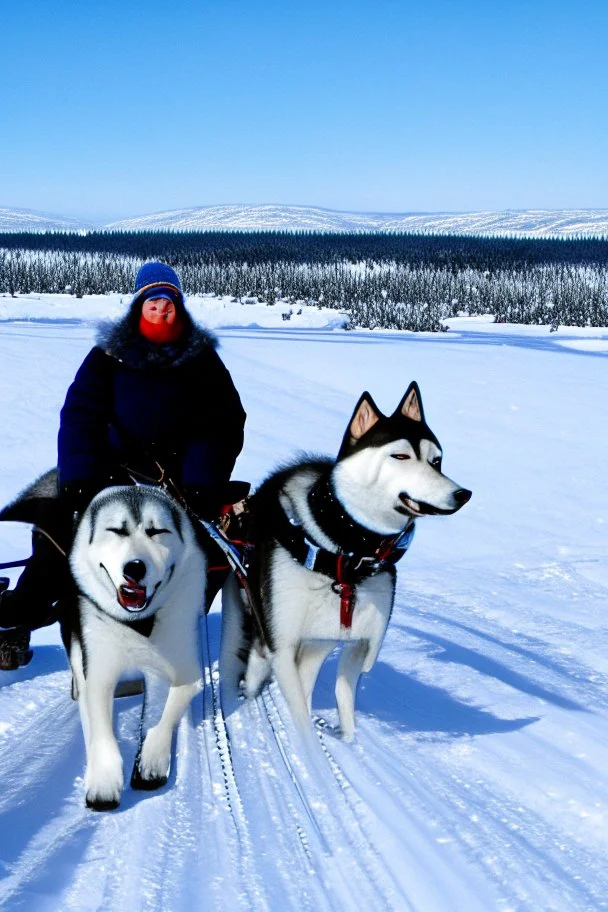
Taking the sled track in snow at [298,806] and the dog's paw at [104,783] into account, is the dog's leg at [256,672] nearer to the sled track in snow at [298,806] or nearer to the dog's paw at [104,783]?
the sled track in snow at [298,806]

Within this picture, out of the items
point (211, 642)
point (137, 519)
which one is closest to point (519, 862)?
point (137, 519)

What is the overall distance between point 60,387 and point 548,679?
20.2ft

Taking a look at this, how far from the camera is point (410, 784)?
236 centimetres

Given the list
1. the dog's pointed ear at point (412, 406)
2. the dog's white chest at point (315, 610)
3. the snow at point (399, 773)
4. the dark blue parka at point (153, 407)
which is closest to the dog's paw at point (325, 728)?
the snow at point (399, 773)

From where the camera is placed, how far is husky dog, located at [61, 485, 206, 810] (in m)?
2.15

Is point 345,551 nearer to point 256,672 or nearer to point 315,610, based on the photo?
point 315,610

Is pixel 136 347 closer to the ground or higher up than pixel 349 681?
higher up

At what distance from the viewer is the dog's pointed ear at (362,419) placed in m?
2.46

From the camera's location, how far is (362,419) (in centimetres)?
249

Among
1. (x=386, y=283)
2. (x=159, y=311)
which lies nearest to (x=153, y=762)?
(x=159, y=311)

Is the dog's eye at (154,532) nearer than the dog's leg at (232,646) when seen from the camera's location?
Yes

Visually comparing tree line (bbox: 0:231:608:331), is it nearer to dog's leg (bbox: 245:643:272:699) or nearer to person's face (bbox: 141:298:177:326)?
person's face (bbox: 141:298:177:326)

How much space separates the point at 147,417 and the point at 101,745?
3.58 ft

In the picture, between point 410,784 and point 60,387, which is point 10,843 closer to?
point 410,784
